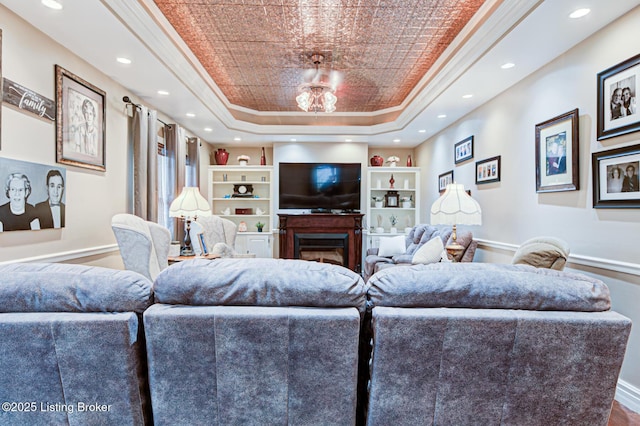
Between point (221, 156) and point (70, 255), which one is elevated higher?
point (221, 156)

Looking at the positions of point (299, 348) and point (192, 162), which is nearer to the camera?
point (299, 348)

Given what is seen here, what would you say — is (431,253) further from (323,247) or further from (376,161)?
(376,161)

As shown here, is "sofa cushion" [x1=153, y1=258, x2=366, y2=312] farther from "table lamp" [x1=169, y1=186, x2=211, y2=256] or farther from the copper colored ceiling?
"table lamp" [x1=169, y1=186, x2=211, y2=256]

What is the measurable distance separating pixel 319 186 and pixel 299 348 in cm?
513

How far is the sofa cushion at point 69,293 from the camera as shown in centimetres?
110

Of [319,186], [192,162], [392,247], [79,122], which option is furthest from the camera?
[319,186]

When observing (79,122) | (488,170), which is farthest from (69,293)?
Result: (488,170)

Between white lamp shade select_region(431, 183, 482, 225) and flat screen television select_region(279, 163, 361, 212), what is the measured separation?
122 inches

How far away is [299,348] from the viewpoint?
1.09 meters

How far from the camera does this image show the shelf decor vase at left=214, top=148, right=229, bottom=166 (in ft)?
21.0

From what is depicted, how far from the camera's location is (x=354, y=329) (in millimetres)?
1091

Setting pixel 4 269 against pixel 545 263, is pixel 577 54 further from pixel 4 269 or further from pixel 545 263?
pixel 4 269

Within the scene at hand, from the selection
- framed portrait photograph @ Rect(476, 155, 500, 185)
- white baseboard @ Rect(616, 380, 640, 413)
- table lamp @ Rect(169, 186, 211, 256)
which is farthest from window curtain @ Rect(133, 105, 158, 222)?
white baseboard @ Rect(616, 380, 640, 413)

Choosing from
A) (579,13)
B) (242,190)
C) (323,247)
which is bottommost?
(323,247)
